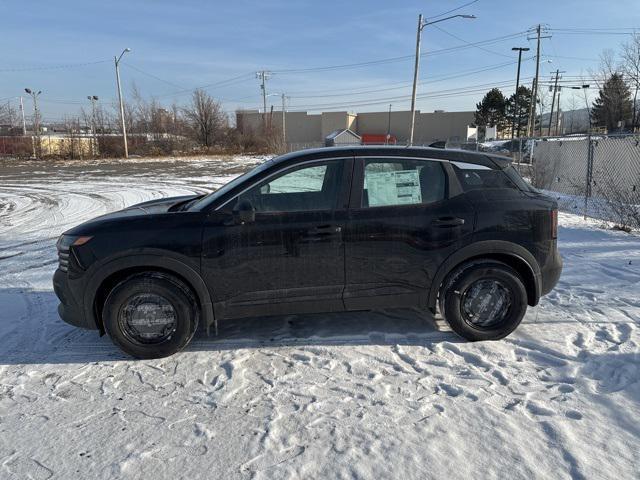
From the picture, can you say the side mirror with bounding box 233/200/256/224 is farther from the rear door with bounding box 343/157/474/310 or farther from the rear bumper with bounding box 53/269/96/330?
the rear bumper with bounding box 53/269/96/330

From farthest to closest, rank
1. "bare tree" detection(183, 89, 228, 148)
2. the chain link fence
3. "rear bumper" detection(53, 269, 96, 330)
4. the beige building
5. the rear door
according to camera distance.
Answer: the beige building, "bare tree" detection(183, 89, 228, 148), the chain link fence, the rear door, "rear bumper" detection(53, 269, 96, 330)

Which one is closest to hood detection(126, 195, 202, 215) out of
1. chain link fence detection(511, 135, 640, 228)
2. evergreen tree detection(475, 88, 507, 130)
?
chain link fence detection(511, 135, 640, 228)

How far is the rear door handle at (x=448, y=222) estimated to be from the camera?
4.02 meters

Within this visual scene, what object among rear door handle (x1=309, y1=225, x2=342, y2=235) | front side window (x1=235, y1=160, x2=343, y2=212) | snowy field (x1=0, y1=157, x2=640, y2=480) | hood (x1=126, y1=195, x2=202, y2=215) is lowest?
snowy field (x1=0, y1=157, x2=640, y2=480)

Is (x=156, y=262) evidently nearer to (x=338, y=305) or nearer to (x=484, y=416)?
(x=338, y=305)

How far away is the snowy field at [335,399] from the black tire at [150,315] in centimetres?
16

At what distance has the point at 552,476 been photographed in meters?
2.50

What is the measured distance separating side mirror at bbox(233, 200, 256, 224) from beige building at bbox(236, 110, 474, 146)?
88.5 meters

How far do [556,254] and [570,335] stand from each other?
742 millimetres

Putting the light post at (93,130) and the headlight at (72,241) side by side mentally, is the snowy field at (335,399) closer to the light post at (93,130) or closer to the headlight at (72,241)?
the headlight at (72,241)

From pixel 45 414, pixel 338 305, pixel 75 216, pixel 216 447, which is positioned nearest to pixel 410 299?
pixel 338 305

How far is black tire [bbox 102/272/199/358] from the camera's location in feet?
12.6

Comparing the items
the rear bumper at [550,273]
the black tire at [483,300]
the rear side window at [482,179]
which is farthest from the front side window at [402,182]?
the rear bumper at [550,273]

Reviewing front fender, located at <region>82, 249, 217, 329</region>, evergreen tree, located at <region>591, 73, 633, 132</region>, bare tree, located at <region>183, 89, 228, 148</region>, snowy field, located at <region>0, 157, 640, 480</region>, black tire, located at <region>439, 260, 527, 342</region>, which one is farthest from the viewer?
bare tree, located at <region>183, 89, 228, 148</region>
